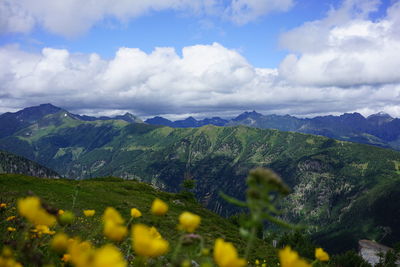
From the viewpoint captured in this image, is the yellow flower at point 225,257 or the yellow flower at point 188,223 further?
A: the yellow flower at point 188,223

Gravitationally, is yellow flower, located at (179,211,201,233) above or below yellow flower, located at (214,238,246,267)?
above

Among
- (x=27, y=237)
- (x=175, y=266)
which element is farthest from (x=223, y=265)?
(x=27, y=237)

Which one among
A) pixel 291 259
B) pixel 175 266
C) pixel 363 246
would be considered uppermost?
pixel 291 259

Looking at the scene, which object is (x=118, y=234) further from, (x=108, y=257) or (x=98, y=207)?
(x=98, y=207)

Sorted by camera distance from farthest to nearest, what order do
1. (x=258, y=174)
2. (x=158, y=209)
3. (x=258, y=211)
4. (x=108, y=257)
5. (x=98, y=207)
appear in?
1. (x=98, y=207)
2. (x=158, y=209)
3. (x=258, y=174)
4. (x=258, y=211)
5. (x=108, y=257)

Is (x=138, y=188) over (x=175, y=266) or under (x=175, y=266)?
under

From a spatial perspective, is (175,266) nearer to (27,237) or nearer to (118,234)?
(118,234)

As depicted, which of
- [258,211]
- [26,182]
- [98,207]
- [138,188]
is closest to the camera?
[258,211]

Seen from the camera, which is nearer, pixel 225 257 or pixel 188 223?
pixel 225 257

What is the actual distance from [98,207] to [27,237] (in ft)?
113

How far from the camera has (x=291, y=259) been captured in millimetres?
2189

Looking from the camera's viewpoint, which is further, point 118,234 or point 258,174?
point 258,174

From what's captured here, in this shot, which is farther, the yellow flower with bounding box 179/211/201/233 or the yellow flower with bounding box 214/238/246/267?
the yellow flower with bounding box 179/211/201/233

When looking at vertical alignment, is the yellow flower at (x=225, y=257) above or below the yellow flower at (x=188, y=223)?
below
